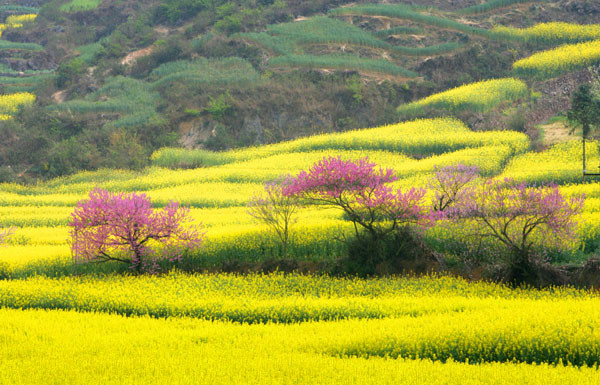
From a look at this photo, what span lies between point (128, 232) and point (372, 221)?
8323 mm

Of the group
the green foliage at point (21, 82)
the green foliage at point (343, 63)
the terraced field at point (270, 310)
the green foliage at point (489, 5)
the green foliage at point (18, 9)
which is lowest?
the terraced field at point (270, 310)

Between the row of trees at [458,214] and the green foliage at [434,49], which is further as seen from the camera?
the green foliage at [434,49]

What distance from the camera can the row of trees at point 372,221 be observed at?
19625 millimetres

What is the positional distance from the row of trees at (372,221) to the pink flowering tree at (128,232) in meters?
0.03

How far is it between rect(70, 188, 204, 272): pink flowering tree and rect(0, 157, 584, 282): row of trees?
0.03 metres

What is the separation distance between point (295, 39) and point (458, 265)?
4275 cm

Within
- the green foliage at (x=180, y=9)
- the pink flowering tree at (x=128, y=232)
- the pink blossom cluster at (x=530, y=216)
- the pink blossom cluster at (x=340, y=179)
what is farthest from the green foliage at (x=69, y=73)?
the pink blossom cluster at (x=530, y=216)

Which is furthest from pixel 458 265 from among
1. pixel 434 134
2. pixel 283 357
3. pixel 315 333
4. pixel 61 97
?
pixel 61 97

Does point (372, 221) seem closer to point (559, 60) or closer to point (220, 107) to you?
point (220, 107)

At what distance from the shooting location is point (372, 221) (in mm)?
22047

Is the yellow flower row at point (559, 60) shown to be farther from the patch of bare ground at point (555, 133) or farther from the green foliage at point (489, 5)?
the green foliage at point (489, 5)

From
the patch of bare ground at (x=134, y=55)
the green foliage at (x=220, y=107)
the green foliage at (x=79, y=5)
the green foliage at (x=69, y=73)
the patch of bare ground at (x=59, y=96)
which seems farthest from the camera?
the green foliage at (x=79, y=5)

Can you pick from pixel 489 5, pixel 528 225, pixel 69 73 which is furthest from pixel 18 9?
pixel 528 225

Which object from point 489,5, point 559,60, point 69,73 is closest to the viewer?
point 559,60
